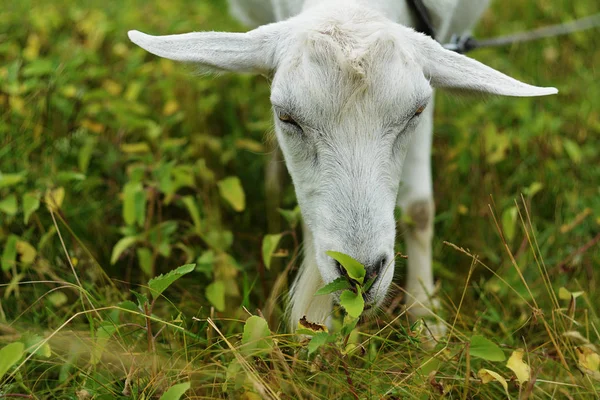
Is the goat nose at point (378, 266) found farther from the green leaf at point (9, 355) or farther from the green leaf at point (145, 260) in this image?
the green leaf at point (145, 260)

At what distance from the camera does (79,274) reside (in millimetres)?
2977

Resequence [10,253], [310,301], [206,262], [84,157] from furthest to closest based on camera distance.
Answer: [84,157] → [206,262] → [10,253] → [310,301]

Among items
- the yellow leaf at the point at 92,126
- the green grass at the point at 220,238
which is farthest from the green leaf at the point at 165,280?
the yellow leaf at the point at 92,126

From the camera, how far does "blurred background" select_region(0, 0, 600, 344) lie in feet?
9.73

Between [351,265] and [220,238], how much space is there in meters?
1.30

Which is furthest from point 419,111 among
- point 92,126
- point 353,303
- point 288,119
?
point 92,126

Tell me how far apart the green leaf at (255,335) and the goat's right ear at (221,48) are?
1.05 m

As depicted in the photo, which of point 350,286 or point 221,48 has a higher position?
point 221,48

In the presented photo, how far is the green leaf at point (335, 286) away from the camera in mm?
2033

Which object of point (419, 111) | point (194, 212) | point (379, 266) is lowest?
point (194, 212)

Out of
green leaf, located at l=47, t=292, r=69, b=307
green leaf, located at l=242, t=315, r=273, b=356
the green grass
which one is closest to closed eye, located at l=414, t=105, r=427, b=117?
the green grass

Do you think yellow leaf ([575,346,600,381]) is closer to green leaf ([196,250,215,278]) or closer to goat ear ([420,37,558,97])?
goat ear ([420,37,558,97])

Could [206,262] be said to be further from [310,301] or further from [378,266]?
[378,266]

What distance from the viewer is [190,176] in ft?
10.6
